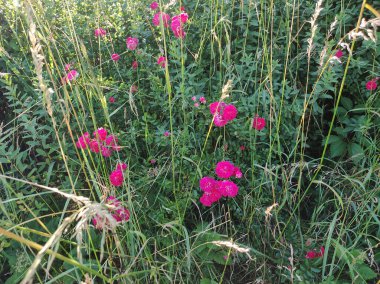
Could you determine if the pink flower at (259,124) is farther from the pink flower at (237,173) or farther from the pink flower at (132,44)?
the pink flower at (132,44)

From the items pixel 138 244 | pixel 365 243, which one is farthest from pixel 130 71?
pixel 365 243

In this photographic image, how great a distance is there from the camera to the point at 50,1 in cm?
260

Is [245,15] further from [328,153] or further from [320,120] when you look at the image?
Answer: [328,153]

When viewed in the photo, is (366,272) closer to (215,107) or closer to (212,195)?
(212,195)

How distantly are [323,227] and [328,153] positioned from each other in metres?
0.54

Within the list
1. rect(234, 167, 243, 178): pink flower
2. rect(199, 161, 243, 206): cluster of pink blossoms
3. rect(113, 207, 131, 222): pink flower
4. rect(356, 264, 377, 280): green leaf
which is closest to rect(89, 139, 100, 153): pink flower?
rect(113, 207, 131, 222): pink flower

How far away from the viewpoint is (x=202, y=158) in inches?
78.0

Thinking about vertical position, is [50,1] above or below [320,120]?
above

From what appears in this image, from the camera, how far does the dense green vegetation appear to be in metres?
1.71

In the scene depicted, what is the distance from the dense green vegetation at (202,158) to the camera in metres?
1.71

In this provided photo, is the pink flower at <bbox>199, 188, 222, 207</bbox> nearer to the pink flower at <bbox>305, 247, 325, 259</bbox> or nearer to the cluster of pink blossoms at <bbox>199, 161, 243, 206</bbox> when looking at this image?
the cluster of pink blossoms at <bbox>199, 161, 243, 206</bbox>

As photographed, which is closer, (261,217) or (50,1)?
(261,217)

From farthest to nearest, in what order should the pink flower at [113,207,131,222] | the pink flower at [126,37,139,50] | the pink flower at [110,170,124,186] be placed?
the pink flower at [126,37,139,50] < the pink flower at [110,170,124,186] < the pink flower at [113,207,131,222]

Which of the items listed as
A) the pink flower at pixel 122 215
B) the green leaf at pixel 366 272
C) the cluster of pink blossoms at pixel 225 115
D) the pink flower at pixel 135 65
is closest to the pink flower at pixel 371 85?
the cluster of pink blossoms at pixel 225 115
